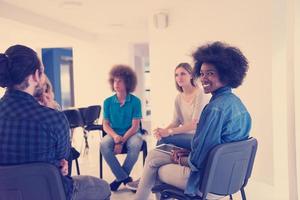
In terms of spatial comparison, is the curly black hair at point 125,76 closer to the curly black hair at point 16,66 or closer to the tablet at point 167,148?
the tablet at point 167,148

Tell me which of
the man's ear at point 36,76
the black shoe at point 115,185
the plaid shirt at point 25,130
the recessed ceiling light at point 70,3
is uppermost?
the recessed ceiling light at point 70,3

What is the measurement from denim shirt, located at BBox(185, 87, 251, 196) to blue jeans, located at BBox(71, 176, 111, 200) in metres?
→ 0.48

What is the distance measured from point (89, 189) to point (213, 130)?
77 cm

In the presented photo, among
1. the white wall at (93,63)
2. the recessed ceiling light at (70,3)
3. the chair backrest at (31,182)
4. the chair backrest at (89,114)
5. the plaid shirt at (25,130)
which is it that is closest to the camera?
the chair backrest at (31,182)

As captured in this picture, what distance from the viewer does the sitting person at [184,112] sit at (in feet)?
9.72

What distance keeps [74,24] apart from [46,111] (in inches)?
211

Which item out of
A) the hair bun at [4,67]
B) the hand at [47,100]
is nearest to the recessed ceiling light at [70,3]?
the hand at [47,100]

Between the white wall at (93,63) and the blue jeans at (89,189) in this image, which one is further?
the white wall at (93,63)

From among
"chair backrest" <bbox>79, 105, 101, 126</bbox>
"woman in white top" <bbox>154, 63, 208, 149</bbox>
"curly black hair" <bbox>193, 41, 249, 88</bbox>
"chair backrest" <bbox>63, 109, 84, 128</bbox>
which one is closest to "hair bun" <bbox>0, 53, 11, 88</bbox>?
"curly black hair" <bbox>193, 41, 249, 88</bbox>

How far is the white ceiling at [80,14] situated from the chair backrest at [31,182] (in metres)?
3.54

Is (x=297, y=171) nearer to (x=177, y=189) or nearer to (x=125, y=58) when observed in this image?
(x=177, y=189)

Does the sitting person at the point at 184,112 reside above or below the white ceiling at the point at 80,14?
below

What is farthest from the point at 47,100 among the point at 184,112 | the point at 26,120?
the point at 184,112

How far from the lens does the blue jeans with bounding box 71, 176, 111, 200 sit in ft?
6.15
